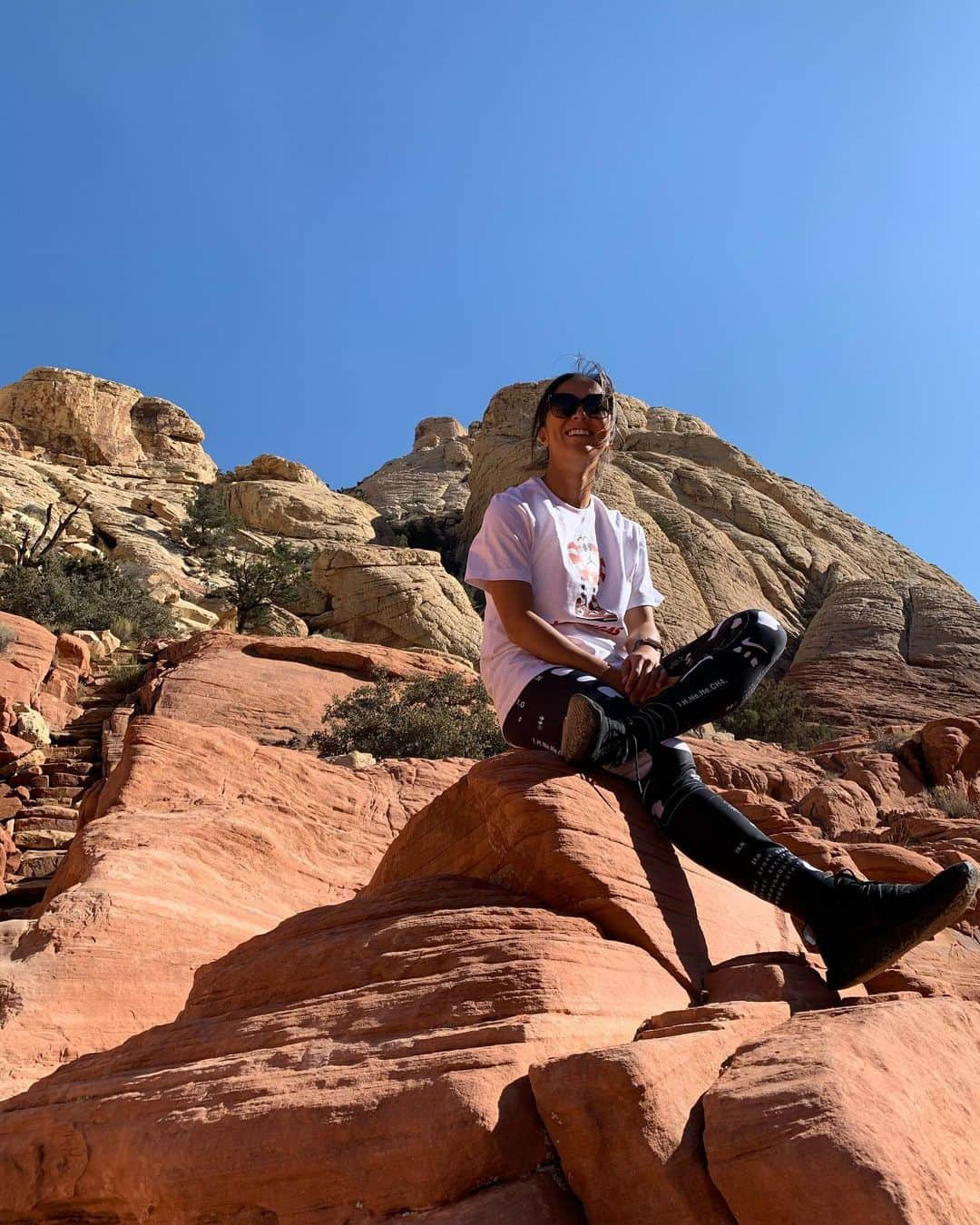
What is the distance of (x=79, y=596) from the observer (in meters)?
20.6

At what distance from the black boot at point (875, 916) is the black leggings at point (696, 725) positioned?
0.30 ft

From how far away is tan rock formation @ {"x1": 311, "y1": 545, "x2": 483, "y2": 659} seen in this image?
72.8 feet

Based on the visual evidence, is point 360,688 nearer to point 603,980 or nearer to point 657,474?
point 603,980

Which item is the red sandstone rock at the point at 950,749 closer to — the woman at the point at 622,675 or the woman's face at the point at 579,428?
the woman at the point at 622,675

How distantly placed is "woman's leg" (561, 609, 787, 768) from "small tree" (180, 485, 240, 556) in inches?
1197

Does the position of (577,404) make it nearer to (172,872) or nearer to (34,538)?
(172,872)

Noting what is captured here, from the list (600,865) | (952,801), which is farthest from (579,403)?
(952,801)

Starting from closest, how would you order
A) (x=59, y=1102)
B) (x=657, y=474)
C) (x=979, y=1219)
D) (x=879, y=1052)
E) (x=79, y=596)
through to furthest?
(x=979, y=1219) < (x=879, y=1052) < (x=59, y=1102) < (x=79, y=596) < (x=657, y=474)

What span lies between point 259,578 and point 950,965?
2193 centimetres

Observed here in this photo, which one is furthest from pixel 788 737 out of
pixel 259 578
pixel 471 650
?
pixel 259 578

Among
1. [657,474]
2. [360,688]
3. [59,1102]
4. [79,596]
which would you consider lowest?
[59,1102]

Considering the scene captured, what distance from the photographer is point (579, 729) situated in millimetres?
3203

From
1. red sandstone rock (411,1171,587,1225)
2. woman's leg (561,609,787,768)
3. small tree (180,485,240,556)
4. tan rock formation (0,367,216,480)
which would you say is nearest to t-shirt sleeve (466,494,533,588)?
woman's leg (561,609,787,768)

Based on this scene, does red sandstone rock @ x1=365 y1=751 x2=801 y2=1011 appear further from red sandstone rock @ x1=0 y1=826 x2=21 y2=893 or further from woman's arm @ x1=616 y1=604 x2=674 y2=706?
red sandstone rock @ x1=0 y1=826 x2=21 y2=893
